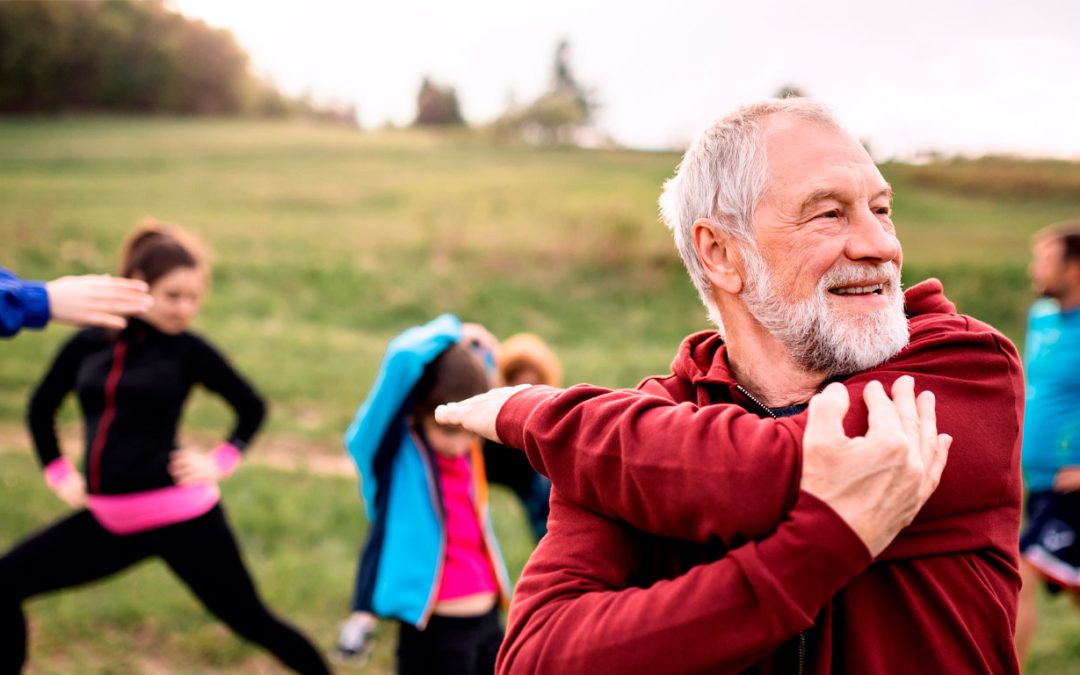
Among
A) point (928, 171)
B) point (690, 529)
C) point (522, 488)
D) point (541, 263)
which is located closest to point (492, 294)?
point (541, 263)

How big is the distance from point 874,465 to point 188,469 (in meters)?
3.49

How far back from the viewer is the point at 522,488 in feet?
13.8

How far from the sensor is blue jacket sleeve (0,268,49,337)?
110 inches

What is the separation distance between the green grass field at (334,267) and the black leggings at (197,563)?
974 millimetres

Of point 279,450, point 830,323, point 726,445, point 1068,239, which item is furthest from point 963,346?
point 279,450

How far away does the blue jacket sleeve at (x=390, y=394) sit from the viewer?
349cm

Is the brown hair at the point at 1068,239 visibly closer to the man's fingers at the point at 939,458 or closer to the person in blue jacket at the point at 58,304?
the man's fingers at the point at 939,458

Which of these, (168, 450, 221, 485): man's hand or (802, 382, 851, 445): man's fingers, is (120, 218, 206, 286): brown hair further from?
(802, 382, 851, 445): man's fingers

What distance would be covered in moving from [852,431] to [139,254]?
3668 mm

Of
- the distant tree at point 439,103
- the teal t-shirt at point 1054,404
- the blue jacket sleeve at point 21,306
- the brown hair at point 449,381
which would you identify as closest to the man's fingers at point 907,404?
the brown hair at point 449,381

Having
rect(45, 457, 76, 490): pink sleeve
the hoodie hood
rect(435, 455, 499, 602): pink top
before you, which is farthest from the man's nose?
rect(45, 457, 76, 490): pink sleeve

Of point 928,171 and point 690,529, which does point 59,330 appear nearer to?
point 690,529

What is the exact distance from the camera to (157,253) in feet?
13.3

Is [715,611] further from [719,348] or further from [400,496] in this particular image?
[400,496]
